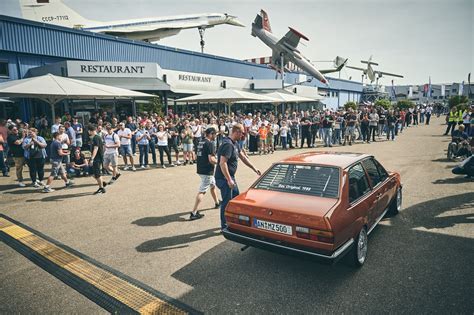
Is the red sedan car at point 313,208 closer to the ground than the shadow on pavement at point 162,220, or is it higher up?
higher up

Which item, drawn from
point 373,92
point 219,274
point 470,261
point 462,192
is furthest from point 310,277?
Result: point 373,92

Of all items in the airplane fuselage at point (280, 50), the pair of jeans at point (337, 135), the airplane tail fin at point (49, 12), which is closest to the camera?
the pair of jeans at point (337, 135)

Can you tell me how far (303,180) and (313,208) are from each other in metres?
0.71

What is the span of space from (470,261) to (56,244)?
20.7 feet

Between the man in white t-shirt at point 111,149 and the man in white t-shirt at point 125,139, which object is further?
the man in white t-shirt at point 125,139

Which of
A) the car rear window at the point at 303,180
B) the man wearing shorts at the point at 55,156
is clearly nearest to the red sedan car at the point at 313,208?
the car rear window at the point at 303,180

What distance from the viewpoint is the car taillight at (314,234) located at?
3.18 metres

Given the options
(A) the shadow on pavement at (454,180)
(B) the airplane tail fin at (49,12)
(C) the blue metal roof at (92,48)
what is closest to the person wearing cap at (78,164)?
(A) the shadow on pavement at (454,180)

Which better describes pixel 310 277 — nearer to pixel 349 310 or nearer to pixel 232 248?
pixel 349 310

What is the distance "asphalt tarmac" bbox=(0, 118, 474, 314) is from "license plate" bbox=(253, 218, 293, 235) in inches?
25.5

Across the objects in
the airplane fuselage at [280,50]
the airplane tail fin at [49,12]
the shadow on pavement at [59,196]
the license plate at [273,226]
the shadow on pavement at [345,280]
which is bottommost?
the shadow on pavement at [345,280]

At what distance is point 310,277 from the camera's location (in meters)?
3.65

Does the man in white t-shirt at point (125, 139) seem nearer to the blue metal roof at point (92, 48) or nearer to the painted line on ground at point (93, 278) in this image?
the painted line on ground at point (93, 278)

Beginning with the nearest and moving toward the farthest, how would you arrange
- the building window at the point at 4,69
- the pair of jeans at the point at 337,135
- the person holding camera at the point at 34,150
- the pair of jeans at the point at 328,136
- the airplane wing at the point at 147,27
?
1. the person holding camera at the point at 34,150
2. the pair of jeans at the point at 328,136
3. the pair of jeans at the point at 337,135
4. the building window at the point at 4,69
5. the airplane wing at the point at 147,27
